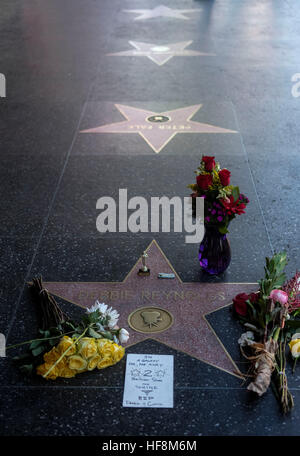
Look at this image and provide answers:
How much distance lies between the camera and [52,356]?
253 centimetres

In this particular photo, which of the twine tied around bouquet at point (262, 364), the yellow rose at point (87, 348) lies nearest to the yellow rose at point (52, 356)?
the yellow rose at point (87, 348)

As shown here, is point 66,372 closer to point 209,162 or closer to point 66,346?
point 66,346

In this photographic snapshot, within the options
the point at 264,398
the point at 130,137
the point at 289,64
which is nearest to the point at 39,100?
the point at 130,137

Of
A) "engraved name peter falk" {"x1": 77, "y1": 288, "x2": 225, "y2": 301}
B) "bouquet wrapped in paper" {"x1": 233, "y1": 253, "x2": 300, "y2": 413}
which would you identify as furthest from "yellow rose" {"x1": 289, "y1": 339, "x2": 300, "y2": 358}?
"engraved name peter falk" {"x1": 77, "y1": 288, "x2": 225, "y2": 301}

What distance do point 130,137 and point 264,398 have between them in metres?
3.29

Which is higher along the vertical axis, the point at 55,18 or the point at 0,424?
the point at 55,18

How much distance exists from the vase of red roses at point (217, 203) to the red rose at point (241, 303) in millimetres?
360

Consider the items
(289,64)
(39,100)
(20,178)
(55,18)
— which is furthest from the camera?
(55,18)

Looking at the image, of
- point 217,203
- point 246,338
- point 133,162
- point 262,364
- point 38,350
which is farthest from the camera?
point 133,162

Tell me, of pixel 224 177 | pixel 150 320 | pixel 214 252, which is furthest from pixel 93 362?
pixel 224 177

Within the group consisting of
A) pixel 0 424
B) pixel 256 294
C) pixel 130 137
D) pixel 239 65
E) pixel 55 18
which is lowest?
pixel 0 424

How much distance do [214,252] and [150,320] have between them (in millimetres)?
601

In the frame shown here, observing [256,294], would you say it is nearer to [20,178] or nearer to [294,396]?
[294,396]

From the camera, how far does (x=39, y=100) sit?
608 cm
